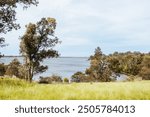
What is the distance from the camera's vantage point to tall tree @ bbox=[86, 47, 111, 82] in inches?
4390

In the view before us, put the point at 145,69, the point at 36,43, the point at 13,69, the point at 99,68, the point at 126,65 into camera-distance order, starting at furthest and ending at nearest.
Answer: the point at 13,69, the point at 126,65, the point at 145,69, the point at 99,68, the point at 36,43

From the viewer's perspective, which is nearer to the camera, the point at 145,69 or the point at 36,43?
the point at 36,43

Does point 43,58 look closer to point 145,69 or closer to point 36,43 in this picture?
point 36,43

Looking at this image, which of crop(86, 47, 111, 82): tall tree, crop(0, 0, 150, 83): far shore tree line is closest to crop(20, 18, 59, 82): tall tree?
crop(0, 0, 150, 83): far shore tree line

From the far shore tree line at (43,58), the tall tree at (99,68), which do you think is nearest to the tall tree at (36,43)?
the far shore tree line at (43,58)

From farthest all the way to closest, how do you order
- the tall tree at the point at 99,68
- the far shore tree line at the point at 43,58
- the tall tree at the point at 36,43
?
the tall tree at the point at 99,68, the tall tree at the point at 36,43, the far shore tree line at the point at 43,58

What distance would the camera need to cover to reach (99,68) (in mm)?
Result: 112250

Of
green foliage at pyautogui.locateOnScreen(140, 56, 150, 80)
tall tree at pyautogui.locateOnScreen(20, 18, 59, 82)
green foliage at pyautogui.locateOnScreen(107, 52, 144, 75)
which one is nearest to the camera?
tall tree at pyautogui.locateOnScreen(20, 18, 59, 82)

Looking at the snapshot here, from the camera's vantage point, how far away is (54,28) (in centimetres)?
6550

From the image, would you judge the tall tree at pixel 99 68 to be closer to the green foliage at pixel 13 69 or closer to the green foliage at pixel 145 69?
the green foliage at pixel 145 69

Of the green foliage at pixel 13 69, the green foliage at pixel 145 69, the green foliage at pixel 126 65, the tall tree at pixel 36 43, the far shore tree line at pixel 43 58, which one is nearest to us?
the far shore tree line at pixel 43 58

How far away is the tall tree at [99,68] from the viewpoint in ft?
→ 366

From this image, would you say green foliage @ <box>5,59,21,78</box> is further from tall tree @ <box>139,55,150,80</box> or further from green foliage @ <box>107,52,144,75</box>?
tall tree @ <box>139,55,150,80</box>

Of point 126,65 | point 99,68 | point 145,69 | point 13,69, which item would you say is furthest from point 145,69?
point 13,69
